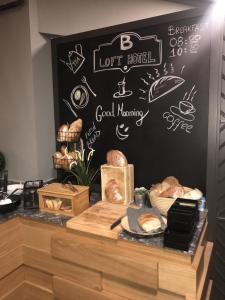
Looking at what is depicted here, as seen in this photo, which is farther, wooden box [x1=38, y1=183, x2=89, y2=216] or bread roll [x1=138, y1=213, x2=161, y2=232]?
wooden box [x1=38, y1=183, x2=89, y2=216]

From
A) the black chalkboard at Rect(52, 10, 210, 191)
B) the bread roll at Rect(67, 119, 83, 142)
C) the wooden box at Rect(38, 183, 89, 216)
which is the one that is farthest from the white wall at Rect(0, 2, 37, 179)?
the wooden box at Rect(38, 183, 89, 216)

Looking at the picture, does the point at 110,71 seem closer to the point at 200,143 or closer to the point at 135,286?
the point at 200,143

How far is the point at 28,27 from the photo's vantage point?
1841mm

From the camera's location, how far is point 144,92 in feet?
5.47

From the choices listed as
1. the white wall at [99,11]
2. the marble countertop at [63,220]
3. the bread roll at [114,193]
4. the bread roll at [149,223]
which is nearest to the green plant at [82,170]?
the bread roll at [114,193]

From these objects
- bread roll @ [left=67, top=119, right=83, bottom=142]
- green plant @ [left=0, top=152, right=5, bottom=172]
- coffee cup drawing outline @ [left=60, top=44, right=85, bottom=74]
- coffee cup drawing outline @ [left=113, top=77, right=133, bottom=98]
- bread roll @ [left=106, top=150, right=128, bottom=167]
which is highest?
coffee cup drawing outline @ [left=60, top=44, right=85, bottom=74]

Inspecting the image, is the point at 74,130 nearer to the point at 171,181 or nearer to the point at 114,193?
the point at 114,193

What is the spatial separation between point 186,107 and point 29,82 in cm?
108

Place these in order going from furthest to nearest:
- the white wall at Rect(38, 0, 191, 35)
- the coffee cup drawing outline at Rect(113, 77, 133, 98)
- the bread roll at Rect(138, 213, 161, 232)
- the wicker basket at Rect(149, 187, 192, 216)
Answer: the white wall at Rect(38, 0, 191, 35) → the coffee cup drawing outline at Rect(113, 77, 133, 98) → the wicker basket at Rect(149, 187, 192, 216) → the bread roll at Rect(138, 213, 161, 232)

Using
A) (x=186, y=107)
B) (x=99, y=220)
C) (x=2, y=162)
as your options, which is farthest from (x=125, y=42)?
(x=2, y=162)

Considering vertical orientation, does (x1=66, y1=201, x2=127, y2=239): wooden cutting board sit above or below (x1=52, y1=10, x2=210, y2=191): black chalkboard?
below

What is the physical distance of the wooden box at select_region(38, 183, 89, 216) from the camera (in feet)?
5.03

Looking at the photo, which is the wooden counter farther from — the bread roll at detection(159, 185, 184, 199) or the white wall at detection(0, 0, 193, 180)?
the white wall at detection(0, 0, 193, 180)

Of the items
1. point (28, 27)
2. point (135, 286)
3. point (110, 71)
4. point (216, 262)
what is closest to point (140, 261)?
point (135, 286)
